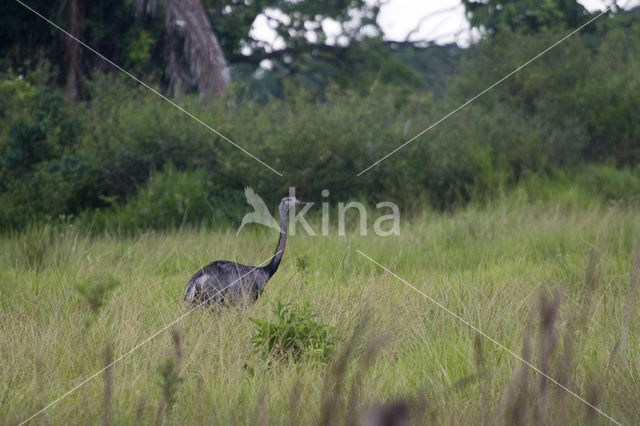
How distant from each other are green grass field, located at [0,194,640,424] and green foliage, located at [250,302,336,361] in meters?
0.10

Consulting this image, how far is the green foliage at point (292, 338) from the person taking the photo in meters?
4.06

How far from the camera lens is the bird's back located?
4984mm

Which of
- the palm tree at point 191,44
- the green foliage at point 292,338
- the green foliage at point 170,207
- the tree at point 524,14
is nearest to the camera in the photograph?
the green foliage at point 292,338

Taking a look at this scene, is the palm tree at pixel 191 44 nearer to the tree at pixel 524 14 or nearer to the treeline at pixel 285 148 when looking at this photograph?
the treeline at pixel 285 148

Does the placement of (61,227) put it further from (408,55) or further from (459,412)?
(408,55)

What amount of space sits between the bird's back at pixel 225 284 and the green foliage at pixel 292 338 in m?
0.74

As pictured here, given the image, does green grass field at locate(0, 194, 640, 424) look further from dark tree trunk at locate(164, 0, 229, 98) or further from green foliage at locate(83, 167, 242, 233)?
dark tree trunk at locate(164, 0, 229, 98)

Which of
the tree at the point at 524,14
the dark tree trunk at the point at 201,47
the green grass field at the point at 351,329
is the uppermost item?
the tree at the point at 524,14

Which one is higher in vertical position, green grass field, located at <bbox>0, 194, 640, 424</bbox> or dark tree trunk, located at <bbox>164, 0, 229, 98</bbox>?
dark tree trunk, located at <bbox>164, 0, 229, 98</bbox>

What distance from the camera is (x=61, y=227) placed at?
848 centimetres

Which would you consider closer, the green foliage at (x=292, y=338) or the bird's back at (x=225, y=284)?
the green foliage at (x=292, y=338)

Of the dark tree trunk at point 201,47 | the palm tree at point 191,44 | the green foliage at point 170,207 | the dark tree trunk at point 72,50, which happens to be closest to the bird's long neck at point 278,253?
the green foliage at point 170,207

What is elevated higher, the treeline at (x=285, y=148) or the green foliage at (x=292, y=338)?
the treeline at (x=285, y=148)

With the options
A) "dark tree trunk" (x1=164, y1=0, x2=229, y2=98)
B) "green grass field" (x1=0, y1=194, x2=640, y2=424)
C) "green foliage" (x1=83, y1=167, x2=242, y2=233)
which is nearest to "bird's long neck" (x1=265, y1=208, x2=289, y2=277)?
"green grass field" (x1=0, y1=194, x2=640, y2=424)
